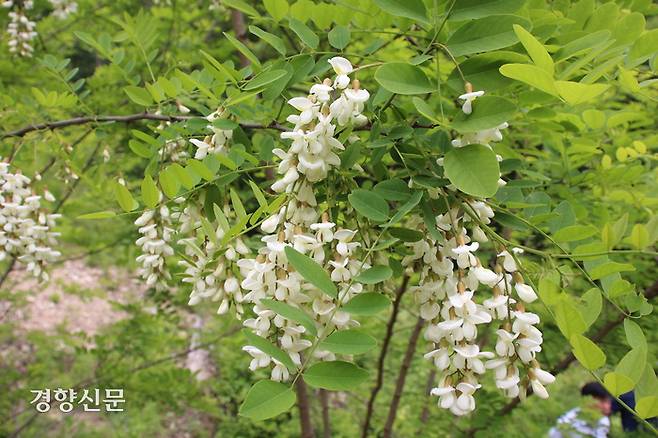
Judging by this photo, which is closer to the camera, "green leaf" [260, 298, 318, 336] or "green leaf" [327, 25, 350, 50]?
"green leaf" [260, 298, 318, 336]

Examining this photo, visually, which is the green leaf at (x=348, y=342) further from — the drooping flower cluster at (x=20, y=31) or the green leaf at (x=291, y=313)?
the drooping flower cluster at (x=20, y=31)

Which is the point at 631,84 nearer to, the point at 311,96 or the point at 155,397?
the point at 311,96

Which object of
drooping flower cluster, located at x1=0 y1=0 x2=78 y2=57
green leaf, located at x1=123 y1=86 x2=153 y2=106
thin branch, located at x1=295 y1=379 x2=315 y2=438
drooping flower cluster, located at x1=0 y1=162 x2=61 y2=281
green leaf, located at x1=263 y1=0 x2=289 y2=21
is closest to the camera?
green leaf, located at x1=263 y1=0 x2=289 y2=21

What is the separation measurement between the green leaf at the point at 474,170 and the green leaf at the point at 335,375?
231 millimetres

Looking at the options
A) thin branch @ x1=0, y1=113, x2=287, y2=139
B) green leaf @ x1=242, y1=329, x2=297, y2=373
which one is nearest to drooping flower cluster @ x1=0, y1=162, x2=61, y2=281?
thin branch @ x1=0, y1=113, x2=287, y2=139

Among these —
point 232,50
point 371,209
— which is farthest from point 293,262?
point 232,50

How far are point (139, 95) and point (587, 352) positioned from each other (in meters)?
0.87

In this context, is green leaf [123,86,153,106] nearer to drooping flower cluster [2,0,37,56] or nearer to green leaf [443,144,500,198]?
green leaf [443,144,500,198]

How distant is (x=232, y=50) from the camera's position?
2.23 meters

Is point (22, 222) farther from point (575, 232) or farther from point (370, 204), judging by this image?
point (575, 232)

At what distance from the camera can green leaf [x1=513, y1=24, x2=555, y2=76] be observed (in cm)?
56

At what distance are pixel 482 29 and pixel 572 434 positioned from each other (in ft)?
5.48

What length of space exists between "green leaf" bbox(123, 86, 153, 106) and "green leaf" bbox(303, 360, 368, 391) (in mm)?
661

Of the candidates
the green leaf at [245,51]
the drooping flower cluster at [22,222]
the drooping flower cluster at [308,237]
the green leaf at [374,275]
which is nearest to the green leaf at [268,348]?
the drooping flower cluster at [308,237]
